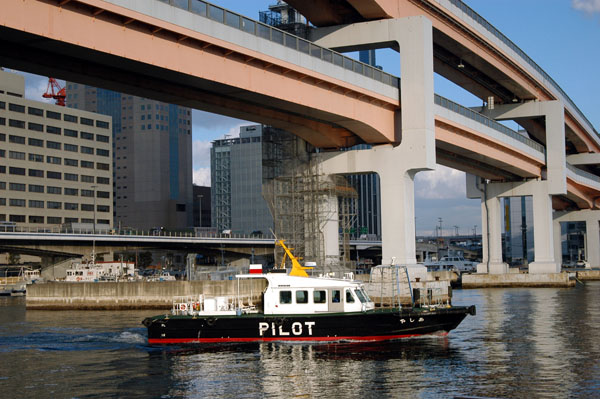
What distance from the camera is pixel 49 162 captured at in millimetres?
139625

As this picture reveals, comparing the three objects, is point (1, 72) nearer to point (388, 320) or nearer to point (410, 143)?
point (410, 143)

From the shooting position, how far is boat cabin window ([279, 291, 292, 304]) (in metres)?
34.3

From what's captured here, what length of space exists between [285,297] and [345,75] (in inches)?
578

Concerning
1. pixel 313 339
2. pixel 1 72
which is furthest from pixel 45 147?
pixel 313 339

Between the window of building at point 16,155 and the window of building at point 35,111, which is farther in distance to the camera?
the window of building at point 35,111

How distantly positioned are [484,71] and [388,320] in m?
38.7

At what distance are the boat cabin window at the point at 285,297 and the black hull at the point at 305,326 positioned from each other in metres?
0.72

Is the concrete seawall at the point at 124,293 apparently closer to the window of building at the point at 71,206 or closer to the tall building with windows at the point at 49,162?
the tall building with windows at the point at 49,162

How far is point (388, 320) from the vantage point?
111ft

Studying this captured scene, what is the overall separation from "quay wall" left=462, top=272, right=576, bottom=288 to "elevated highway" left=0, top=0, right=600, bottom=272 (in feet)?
5.22

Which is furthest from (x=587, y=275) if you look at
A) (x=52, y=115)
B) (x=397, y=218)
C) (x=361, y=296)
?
(x=52, y=115)

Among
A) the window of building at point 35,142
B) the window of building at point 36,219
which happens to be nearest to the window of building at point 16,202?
the window of building at point 36,219

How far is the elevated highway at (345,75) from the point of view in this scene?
30.2 meters

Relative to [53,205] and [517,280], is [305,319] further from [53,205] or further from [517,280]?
[53,205]
